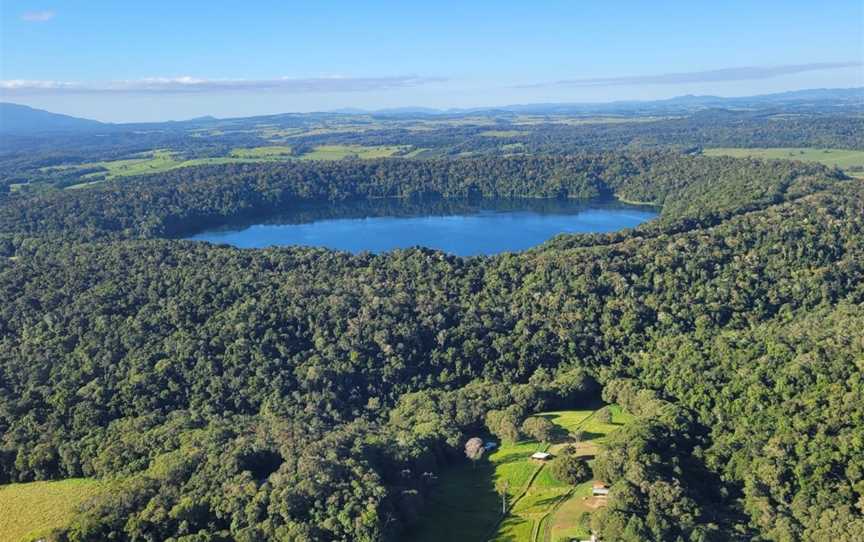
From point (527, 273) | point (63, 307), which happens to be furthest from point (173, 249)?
point (527, 273)

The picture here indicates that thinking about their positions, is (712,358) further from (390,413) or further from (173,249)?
(173,249)

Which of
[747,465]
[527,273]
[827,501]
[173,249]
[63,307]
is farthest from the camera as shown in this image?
[173,249]

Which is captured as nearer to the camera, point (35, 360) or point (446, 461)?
point (446, 461)

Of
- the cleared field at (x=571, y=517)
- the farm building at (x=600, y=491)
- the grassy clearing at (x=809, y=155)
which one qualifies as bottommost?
the cleared field at (x=571, y=517)

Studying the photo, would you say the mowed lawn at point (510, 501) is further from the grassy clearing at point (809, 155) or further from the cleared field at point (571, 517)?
the grassy clearing at point (809, 155)

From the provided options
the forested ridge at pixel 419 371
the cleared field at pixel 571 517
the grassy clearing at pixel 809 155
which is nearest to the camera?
the cleared field at pixel 571 517

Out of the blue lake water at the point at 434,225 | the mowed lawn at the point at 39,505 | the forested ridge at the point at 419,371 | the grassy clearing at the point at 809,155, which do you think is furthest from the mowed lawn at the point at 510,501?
the grassy clearing at the point at 809,155

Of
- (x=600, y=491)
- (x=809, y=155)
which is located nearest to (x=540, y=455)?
(x=600, y=491)

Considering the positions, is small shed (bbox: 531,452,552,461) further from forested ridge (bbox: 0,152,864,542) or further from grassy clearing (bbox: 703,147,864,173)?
grassy clearing (bbox: 703,147,864,173)
